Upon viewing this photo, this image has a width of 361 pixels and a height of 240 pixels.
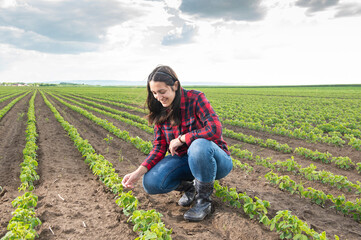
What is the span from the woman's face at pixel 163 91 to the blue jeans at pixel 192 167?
23.6 inches

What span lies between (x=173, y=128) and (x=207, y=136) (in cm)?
54

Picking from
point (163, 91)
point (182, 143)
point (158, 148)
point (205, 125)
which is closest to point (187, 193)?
point (158, 148)

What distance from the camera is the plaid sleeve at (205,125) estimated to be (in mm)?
3113

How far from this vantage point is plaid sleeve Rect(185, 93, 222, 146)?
3113 millimetres

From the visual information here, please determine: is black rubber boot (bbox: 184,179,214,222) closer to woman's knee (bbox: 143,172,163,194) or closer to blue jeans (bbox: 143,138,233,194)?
blue jeans (bbox: 143,138,233,194)

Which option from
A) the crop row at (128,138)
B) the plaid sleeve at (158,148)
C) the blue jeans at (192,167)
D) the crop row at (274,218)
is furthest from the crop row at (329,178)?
the crop row at (128,138)

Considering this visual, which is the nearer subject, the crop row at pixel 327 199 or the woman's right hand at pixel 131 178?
the woman's right hand at pixel 131 178

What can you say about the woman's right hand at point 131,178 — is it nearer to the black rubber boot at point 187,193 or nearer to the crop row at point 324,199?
the black rubber boot at point 187,193

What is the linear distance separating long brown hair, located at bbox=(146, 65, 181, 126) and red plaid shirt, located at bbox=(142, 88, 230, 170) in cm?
9

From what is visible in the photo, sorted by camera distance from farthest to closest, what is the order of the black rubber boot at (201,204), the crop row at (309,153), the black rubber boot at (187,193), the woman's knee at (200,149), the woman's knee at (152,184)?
the crop row at (309,153) → the black rubber boot at (187,193) → the woman's knee at (152,184) → the black rubber boot at (201,204) → the woman's knee at (200,149)

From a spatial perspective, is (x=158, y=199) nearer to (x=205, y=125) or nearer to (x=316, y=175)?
(x=205, y=125)

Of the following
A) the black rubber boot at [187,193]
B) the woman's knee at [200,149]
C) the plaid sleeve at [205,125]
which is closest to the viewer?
the woman's knee at [200,149]

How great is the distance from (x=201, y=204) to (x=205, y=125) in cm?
102

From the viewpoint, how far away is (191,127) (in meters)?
3.39
